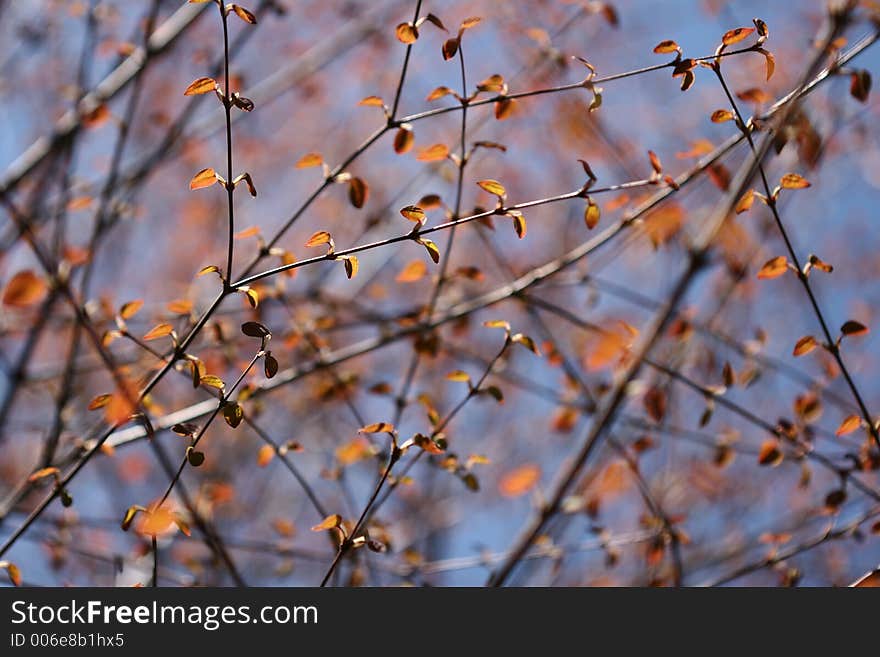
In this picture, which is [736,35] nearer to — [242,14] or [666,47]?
[666,47]

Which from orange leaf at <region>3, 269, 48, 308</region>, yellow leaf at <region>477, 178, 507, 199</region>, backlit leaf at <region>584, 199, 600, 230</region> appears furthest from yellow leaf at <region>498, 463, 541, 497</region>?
orange leaf at <region>3, 269, 48, 308</region>

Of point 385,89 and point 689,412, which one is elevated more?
point 385,89

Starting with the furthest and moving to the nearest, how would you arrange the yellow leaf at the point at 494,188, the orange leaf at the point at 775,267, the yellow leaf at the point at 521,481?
the yellow leaf at the point at 521,481
the orange leaf at the point at 775,267
the yellow leaf at the point at 494,188

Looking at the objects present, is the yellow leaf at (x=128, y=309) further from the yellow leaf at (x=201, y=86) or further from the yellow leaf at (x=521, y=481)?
the yellow leaf at (x=521, y=481)

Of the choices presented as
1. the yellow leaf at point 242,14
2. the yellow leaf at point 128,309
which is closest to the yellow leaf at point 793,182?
the yellow leaf at point 242,14

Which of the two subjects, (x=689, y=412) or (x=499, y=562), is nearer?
(x=499, y=562)

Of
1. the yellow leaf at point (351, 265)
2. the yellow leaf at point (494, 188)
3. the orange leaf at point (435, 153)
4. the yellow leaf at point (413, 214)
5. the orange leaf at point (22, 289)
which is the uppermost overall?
the orange leaf at point (435, 153)

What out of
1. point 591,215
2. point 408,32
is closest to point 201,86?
point 408,32

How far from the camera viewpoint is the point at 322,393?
2.65 metres

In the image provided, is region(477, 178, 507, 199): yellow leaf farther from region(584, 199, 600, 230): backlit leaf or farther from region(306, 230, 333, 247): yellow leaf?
region(306, 230, 333, 247): yellow leaf

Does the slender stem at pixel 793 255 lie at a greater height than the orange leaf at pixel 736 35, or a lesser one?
lesser
